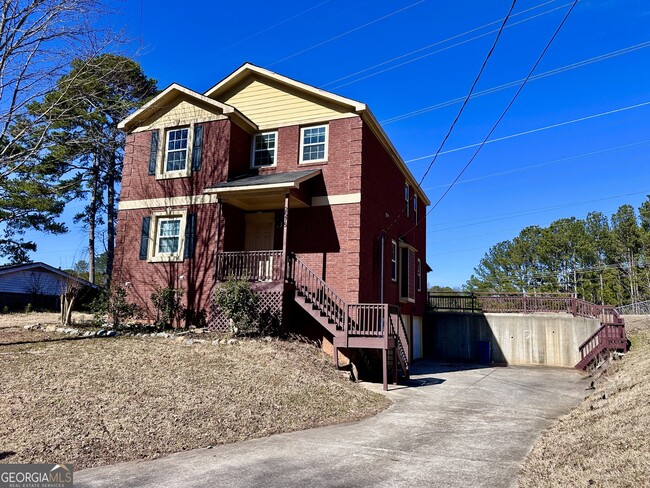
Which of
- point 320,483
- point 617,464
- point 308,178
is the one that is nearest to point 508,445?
point 617,464

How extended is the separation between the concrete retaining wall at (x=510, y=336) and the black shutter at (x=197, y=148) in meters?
14.7

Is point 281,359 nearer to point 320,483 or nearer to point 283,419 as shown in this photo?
point 283,419

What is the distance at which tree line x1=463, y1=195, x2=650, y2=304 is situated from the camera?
152 ft

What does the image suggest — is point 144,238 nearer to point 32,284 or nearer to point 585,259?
point 32,284

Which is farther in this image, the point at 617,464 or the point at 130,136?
the point at 130,136

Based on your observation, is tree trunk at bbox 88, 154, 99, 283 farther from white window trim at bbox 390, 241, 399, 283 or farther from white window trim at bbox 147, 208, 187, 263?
white window trim at bbox 390, 241, 399, 283

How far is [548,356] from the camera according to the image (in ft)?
72.1

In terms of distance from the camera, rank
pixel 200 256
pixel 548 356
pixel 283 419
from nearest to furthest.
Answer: pixel 283 419, pixel 200 256, pixel 548 356

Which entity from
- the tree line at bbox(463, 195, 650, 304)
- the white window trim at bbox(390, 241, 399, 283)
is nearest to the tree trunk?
the white window trim at bbox(390, 241, 399, 283)

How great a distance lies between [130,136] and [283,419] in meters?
13.0

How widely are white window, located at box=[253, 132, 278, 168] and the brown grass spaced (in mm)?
11913

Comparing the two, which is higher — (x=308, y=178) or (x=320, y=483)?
(x=308, y=178)

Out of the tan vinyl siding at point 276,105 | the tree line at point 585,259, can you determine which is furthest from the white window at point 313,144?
the tree line at point 585,259

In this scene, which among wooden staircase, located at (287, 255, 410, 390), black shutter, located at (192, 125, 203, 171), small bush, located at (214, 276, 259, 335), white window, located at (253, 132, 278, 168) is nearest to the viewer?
wooden staircase, located at (287, 255, 410, 390)
